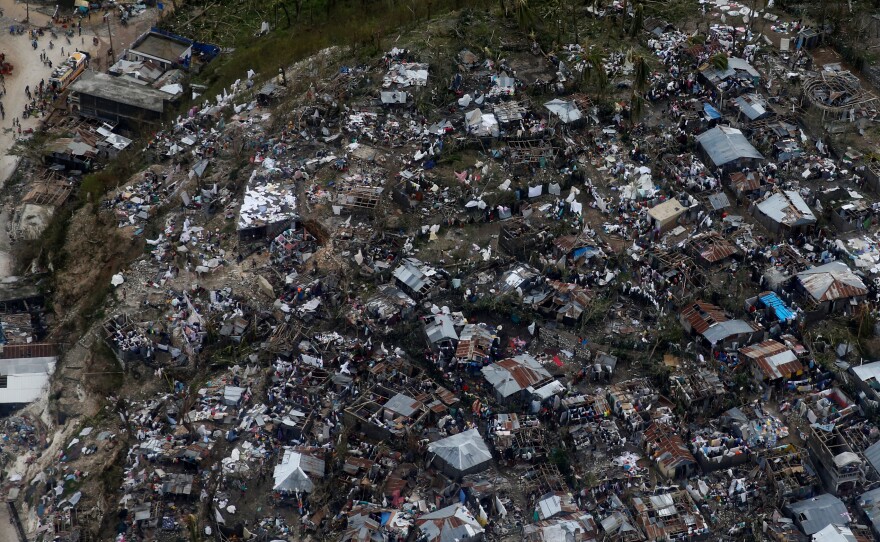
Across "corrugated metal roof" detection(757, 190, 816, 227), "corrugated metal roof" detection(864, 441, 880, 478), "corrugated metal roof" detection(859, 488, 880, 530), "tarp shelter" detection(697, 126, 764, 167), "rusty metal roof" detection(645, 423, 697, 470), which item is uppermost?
"tarp shelter" detection(697, 126, 764, 167)

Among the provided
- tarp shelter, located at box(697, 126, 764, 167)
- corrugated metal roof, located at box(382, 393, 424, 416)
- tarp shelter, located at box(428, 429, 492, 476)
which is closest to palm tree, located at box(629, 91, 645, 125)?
tarp shelter, located at box(697, 126, 764, 167)

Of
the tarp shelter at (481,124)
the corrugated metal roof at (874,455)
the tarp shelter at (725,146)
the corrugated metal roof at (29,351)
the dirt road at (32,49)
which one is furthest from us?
the dirt road at (32,49)

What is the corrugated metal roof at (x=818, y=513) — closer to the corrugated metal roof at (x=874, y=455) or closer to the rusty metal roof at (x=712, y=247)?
the corrugated metal roof at (x=874, y=455)

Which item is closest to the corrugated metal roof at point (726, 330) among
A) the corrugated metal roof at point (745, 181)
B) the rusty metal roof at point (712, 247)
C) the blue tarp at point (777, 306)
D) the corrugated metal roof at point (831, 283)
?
the blue tarp at point (777, 306)

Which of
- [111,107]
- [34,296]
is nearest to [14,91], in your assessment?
[111,107]

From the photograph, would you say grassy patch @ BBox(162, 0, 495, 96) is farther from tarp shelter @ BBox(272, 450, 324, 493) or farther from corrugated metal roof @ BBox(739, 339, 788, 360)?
tarp shelter @ BBox(272, 450, 324, 493)

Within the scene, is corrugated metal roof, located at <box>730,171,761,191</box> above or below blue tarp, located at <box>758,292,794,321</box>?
above
